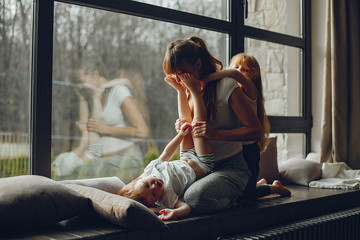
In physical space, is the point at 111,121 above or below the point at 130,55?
below

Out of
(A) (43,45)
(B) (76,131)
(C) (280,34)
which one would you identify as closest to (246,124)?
(B) (76,131)

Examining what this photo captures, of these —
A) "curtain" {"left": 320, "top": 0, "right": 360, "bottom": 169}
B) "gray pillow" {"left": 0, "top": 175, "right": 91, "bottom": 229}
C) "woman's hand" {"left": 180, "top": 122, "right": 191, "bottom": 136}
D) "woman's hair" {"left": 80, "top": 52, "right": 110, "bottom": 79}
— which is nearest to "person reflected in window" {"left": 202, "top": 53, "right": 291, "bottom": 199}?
"woman's hand" {"left": 180, "top": 122, "right": 191, "bottom": 136}

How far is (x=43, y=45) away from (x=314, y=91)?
284 cm

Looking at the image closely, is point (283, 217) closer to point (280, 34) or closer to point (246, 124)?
point (246, 124)

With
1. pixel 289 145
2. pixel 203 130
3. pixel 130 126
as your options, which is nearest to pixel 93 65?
pixel 130 126

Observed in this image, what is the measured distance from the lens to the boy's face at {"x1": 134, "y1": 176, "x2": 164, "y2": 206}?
6.54ft

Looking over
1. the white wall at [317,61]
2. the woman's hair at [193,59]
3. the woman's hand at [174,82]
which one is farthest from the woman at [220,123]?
the white wall at [317,61]

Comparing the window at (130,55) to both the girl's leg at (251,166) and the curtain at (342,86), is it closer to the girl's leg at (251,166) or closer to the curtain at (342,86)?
the curtain at (342,86)

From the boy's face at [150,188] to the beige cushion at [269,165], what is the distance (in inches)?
56.1

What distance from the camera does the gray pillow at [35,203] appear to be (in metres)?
1.62

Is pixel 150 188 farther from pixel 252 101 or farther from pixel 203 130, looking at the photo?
pixel 252 101

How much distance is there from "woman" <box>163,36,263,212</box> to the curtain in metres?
1.87

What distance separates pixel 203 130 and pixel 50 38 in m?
1.05

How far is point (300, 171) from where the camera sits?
11.2 feet
